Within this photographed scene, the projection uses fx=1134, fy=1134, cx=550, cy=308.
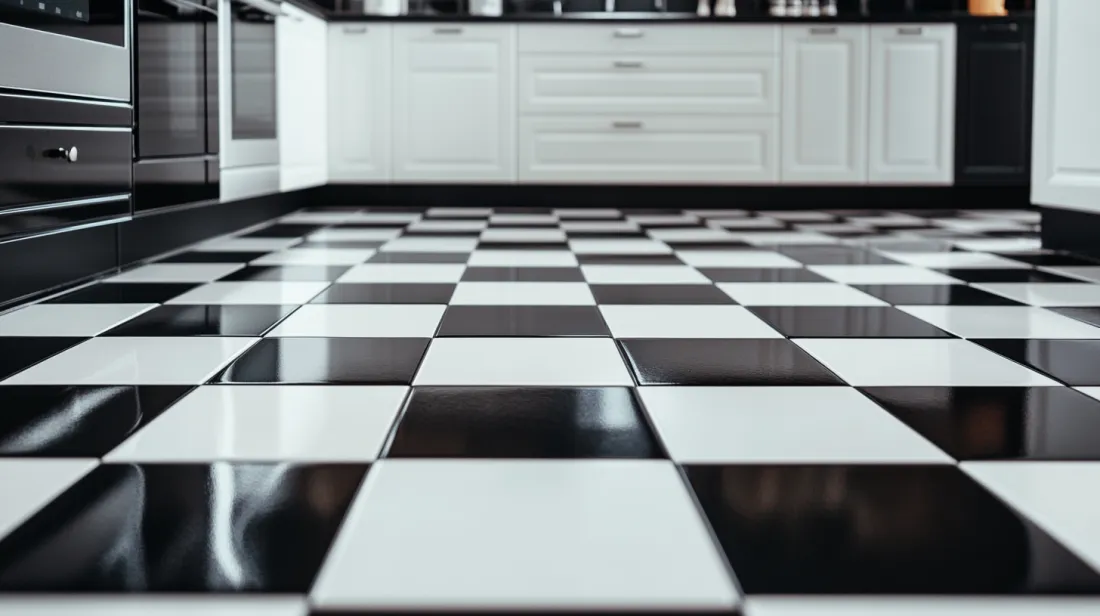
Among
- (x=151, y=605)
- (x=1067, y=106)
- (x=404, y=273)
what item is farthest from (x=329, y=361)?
(x=1067, y=106)

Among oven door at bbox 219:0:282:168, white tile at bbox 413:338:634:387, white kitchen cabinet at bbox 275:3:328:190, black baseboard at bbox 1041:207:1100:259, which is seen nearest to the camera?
white tile at bbox 413:338:634:387

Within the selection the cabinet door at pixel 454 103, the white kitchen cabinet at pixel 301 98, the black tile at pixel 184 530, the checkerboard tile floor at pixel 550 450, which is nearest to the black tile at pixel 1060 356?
the checkerboard tile floor at pixel 550 450

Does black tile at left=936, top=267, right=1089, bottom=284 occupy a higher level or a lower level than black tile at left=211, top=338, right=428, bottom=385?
higher

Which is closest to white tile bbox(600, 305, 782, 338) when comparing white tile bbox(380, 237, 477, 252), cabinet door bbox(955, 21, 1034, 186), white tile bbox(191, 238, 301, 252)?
white tile bbox(380, 237, 477, 252)

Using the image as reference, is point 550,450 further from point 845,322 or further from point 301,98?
point 301,98

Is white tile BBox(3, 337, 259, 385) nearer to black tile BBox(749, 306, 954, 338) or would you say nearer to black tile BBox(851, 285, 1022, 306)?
black tile BBox(749, 306, 954, 338)

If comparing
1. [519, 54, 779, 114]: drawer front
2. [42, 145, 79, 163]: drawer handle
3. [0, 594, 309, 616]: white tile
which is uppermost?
[519, 54, 779, 114]: drawer front

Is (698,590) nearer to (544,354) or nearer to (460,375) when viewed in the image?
(460,375)

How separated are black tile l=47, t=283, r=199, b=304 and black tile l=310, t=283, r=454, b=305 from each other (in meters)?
0.27

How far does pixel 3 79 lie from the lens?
1.67 metres

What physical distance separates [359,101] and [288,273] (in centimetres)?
222

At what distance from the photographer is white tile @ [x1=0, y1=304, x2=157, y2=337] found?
159 cm

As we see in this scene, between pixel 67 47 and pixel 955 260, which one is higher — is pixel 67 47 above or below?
above

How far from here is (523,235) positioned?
323 cm
